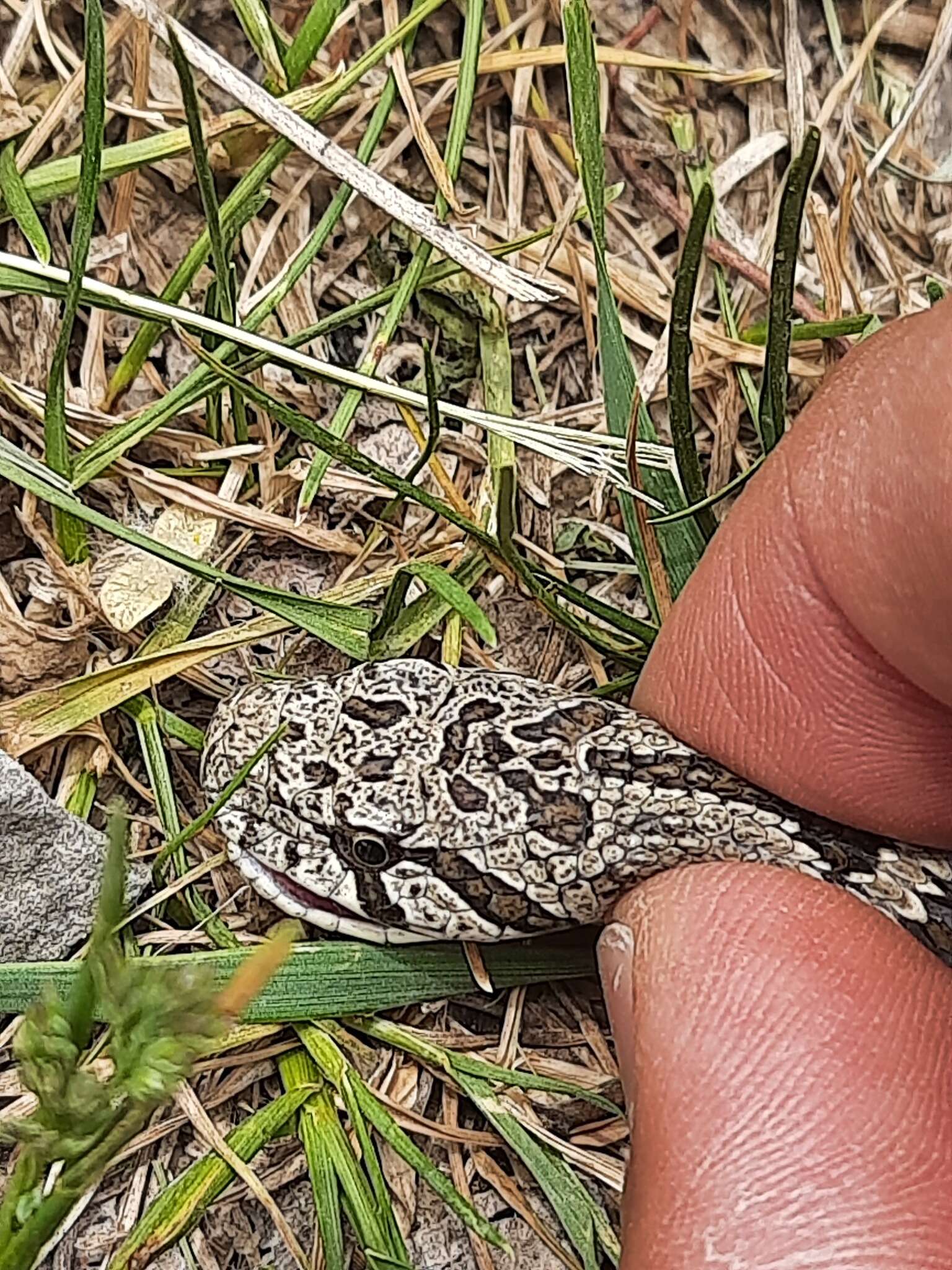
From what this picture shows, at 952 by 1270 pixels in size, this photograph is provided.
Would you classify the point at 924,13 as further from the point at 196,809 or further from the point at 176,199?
the point at 196,809

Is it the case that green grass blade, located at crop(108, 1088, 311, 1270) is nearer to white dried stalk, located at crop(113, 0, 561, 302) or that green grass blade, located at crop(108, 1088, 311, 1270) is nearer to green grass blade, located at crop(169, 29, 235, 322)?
green grass blade, located at crop(169, 29, 235, 322)

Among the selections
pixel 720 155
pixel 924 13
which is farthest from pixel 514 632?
pixel 924 13

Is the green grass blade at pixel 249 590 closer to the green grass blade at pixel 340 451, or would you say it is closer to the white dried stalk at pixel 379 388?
the green grass blade at pixel 340 451

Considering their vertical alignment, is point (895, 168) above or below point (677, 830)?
above

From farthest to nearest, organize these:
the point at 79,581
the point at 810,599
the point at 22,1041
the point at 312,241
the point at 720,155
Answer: the point at 720,155 < the point at 312,241 < the point at 79,581 < the point at 810,599 < the point at 22,1041

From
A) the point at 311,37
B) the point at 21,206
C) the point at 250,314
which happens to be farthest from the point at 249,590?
the point at 311,37

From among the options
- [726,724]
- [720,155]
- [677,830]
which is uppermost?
[720,155]

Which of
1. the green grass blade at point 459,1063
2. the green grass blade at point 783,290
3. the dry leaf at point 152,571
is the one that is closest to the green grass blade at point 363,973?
the green grass blade at point 459,1063

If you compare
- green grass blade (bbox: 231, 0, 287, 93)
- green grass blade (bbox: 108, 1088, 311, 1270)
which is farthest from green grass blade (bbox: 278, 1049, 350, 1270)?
green grass blade (bbox: 231, 0, 287, 93)
